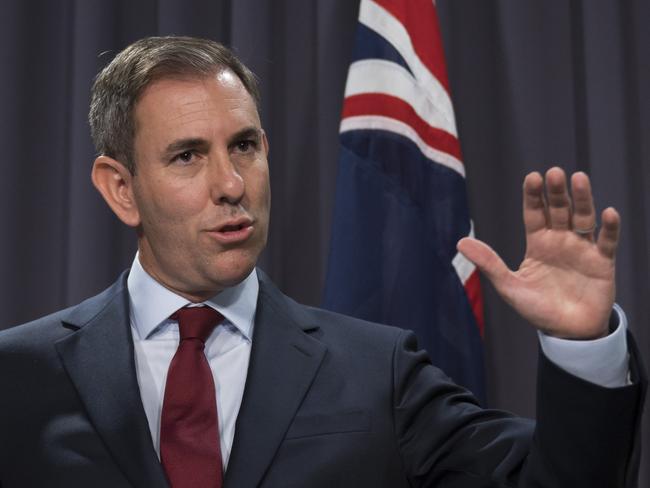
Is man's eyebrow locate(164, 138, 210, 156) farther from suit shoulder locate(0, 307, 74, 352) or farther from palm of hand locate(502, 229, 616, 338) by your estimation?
palm of hand locate(502, 229, 616, 338)

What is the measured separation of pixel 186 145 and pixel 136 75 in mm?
172

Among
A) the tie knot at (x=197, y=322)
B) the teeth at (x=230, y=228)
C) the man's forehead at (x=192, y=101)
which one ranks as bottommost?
the tie knot at (x=197, y=322)

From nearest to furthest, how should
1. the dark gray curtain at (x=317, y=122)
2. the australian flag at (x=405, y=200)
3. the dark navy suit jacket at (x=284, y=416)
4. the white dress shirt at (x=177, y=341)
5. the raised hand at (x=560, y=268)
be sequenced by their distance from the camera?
the raised hand at (x=560, y=268), the dark navy suit jacket at (x=284, y=416), the white dress shirt at (x=177, y=341), the australian flag at (x=405, y=200), the dark gray curtain at (x=317, y=122)

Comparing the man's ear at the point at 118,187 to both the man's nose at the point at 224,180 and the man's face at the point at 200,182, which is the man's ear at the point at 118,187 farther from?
the man's nose at the point at 224,180

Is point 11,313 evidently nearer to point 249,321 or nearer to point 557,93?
point 249,321

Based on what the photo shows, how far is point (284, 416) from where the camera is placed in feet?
4.68

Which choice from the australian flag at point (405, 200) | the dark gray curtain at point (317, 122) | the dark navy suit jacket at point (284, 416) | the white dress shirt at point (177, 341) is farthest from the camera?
the dark gray curtain at point (317, 122)

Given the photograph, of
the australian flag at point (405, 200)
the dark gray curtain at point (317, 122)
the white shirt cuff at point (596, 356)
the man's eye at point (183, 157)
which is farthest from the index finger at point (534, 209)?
the dark gray curtain at point (317, 122)

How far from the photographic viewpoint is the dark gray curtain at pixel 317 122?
96.1 inches

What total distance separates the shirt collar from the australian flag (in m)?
0.64

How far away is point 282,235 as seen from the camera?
2578 mm

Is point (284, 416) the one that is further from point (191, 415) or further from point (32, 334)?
point (32, 334)

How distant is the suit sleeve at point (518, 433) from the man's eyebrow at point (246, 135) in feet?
1.32

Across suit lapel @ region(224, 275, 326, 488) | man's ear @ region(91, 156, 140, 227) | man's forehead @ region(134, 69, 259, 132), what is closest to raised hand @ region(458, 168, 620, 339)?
suit lapel @ region(224, 275, 326, 488)
